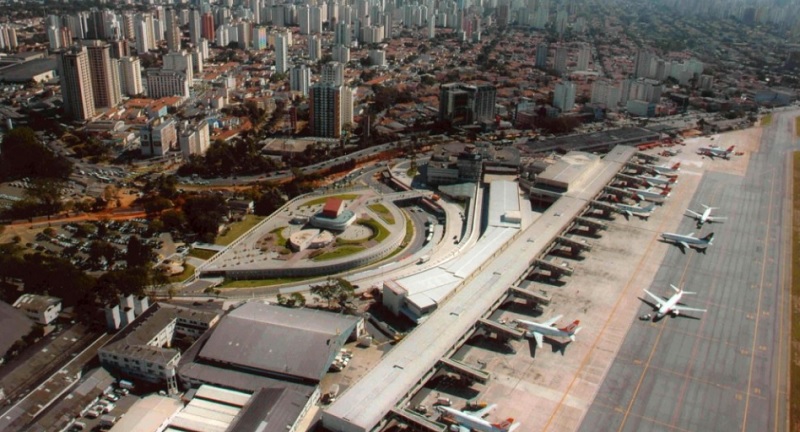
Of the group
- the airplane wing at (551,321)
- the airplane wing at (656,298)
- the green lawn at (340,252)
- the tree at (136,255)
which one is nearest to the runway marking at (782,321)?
the airplane wing at (656,298)

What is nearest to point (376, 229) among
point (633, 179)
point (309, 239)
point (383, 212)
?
point (383, 212)

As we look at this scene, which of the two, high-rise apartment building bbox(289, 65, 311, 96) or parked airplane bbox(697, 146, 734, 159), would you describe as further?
high-rise apartment building bbox(289, 65, 311, 96)

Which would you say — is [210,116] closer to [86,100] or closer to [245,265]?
[86,100]

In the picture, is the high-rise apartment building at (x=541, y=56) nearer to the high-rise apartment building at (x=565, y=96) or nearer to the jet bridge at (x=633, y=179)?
the high-rise apartment building at (x=565, y=96)

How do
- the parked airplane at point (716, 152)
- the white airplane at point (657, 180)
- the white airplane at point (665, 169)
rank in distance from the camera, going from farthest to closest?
the parked airplane at point (716, 152), the white airplane at point (665, 169), the white airplane at point (657, 180)

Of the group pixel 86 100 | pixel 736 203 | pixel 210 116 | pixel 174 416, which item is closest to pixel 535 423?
pixel 174 416

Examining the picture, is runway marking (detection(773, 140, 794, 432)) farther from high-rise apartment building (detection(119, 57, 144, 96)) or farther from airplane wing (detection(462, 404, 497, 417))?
high-rise apartment building (detection(119, 57, 144, 96))

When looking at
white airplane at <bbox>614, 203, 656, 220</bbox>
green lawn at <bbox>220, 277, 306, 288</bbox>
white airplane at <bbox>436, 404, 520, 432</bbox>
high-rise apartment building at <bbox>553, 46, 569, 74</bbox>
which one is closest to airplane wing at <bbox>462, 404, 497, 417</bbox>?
white airplane at <bbox>436, 404, 520, 432</bbox>
